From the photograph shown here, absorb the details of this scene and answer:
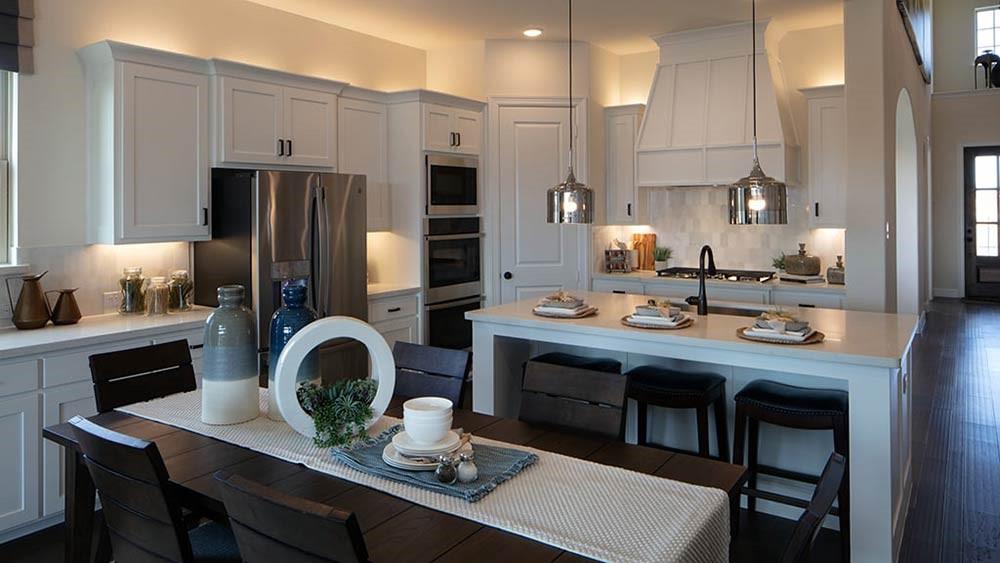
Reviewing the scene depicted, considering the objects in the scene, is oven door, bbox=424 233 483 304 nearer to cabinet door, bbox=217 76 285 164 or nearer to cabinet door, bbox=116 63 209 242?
cabinet door, bbox=217 76 285 164

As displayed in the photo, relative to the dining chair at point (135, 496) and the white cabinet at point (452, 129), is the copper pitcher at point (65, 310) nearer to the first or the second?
the dining chair at point (135, 496)

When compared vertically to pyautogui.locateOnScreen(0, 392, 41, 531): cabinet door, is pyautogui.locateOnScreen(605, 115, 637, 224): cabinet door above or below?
above

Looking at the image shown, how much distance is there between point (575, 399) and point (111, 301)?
2.95m

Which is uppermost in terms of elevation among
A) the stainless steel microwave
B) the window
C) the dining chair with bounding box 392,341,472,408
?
the window

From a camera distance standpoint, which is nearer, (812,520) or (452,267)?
(812,520)

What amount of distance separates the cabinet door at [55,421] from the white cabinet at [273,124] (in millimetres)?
1562

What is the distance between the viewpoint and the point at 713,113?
5.59 meters

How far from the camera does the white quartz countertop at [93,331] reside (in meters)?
3.05

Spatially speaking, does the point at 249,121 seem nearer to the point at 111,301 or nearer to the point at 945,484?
the point at 111,301

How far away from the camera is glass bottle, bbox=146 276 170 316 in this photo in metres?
3.91

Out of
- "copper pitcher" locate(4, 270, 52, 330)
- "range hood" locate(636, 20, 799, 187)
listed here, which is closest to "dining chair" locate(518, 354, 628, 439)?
"copper pitcher" locate(4, 270, 52, 330)

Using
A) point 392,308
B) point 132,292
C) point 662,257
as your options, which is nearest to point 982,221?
point 662,257

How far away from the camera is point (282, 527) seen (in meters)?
1.27

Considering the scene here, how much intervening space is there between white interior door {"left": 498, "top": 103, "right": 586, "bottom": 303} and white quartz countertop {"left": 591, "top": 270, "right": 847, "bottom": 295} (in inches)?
23.4
